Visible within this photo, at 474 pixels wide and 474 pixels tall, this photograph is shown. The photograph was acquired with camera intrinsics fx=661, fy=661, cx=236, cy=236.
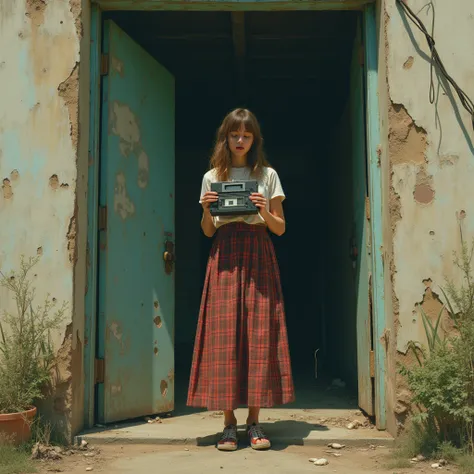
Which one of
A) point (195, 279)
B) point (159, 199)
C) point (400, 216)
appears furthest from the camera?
point (195, 279)

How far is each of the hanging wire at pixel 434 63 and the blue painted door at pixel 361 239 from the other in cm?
50

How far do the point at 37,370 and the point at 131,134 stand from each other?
168 centimetres

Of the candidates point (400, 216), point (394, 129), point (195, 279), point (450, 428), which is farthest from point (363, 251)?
point (195, 279)

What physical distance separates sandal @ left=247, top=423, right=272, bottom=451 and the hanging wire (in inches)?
83.9

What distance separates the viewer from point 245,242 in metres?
3.71

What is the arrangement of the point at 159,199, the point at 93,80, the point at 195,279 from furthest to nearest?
the point at 195,279 < the point at 159,199 < the point at 93,80

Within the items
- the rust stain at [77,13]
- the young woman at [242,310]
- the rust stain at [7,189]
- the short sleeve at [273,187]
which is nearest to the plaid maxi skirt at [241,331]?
the young woman at [242,310]

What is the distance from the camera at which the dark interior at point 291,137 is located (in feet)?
18.0

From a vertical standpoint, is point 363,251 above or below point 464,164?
below

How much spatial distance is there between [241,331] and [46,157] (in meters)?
1.55

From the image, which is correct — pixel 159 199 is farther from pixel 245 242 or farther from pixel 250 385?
pixel 250 385

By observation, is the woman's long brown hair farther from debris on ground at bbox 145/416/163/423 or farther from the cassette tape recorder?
debris on ground at bbox 145/416/163/423

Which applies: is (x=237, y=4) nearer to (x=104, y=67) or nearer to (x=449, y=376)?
(x=104, y=67)

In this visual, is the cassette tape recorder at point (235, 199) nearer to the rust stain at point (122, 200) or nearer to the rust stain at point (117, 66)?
the rust stain at point (122, 200)
